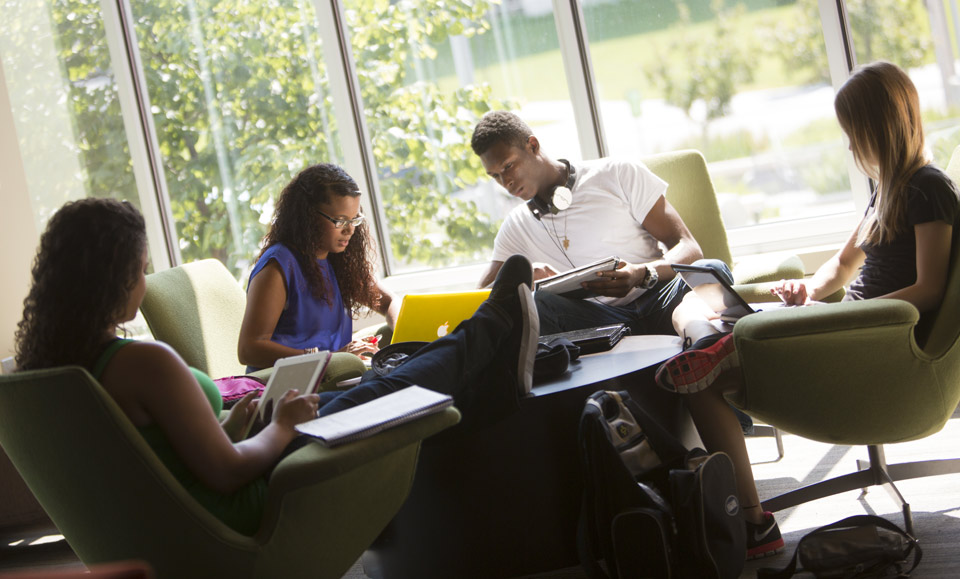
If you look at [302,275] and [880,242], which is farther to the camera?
[302,275]

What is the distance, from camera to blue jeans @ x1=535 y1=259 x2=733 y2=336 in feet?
10.2

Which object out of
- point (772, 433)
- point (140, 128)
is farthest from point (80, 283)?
point (140, 128)

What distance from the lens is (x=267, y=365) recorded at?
3.09 metres

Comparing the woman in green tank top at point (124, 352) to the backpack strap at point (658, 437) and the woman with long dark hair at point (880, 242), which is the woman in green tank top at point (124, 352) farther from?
the woman with long dark hair at point (880, 242)

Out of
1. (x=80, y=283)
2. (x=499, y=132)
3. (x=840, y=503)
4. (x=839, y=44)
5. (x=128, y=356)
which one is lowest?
(x=840, y=503)

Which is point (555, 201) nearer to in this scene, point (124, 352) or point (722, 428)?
point (722, 428)

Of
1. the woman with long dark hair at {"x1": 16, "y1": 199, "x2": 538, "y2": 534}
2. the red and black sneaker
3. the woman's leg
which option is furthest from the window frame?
the woman with long dark hair at {"x1": 16, "y1": 199, "x2": 538, "y2": 534}

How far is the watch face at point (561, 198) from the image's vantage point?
11.5 feet

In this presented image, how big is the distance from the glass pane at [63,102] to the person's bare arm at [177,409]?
422 centimetres

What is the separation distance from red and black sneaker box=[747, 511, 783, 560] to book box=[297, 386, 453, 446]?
3.06ft

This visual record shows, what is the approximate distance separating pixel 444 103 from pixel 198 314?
2092 millimetres

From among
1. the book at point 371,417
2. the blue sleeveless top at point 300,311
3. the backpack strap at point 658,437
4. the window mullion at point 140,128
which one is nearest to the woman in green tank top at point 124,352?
the book at point 371,417

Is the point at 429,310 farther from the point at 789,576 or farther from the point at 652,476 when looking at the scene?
the point at 789,576

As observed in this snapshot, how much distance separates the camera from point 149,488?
5.36 feet
